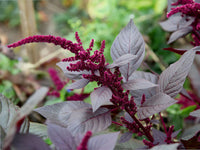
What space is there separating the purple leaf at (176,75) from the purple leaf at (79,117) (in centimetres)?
15

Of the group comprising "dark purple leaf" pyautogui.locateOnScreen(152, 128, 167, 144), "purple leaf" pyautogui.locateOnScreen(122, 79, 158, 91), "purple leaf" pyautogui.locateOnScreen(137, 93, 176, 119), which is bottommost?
"dark purple leaf" pyautogui.locateOnScreen(152, 128, 167, 144)

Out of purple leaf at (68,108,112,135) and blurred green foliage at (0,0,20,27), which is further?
blurred green foliage at (0,0,20,27)

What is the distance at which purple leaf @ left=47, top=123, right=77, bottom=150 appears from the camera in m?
0.37

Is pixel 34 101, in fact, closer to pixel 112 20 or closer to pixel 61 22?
pixel 112 20

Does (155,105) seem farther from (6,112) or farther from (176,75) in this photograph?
(6,112)

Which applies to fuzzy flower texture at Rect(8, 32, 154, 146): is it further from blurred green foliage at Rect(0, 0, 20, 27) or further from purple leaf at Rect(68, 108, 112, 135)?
blurred green foliage at Rect(0, 0, 20, 27)

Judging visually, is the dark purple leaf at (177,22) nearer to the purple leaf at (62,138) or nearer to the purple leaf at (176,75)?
the purple leaf at (176,75)

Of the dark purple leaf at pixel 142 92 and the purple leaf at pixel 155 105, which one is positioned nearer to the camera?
the purple leaf at pixel 155 105

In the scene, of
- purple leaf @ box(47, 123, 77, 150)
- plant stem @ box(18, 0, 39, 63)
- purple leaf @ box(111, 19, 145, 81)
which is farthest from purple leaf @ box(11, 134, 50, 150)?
plant stem @ box(18, 0, 39, 63)

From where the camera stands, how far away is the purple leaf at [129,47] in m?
0.50

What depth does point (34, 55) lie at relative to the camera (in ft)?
5.87

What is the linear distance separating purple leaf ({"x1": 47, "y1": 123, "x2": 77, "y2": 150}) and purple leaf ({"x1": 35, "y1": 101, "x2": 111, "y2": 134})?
0.03 metres

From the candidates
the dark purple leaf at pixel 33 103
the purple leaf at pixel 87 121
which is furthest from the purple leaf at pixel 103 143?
the dark purple leaf at pixel 33 103

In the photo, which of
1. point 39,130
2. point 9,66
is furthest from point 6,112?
point 9,66
